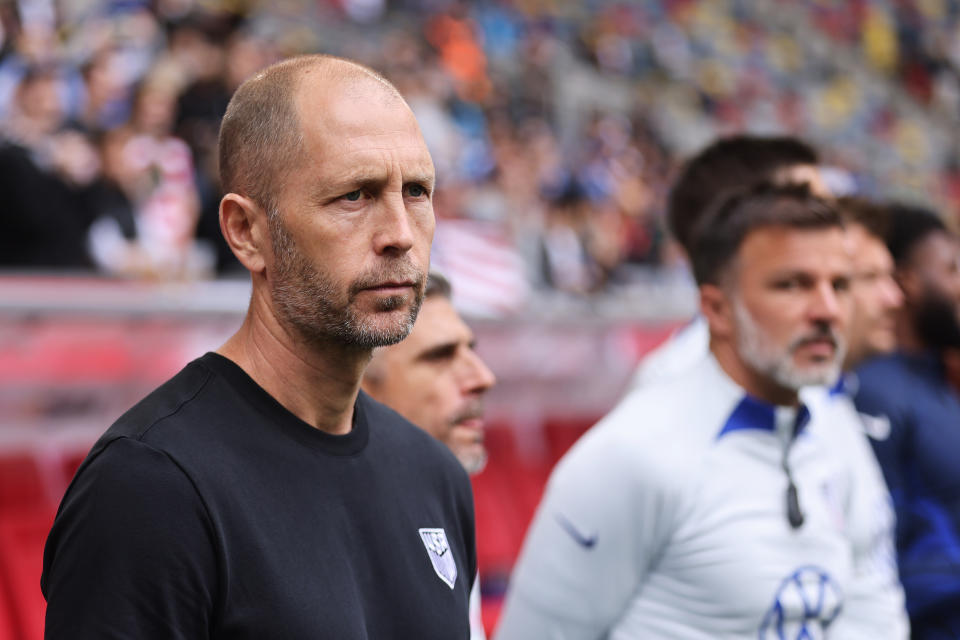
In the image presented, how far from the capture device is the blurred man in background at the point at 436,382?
2.92 meters

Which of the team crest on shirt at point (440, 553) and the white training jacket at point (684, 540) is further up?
the team crest on shirt at point (440, 553)

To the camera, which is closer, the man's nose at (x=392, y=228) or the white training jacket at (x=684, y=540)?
the man's nose at (x=392, y=228)

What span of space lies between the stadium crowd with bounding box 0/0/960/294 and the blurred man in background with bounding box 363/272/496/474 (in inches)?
146

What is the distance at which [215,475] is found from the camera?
166 cm

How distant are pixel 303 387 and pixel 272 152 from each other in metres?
0.36

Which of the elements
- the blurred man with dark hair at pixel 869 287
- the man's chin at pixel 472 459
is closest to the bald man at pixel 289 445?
the man's chin at pixel 472 459

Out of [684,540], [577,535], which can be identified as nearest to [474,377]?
[577,535]

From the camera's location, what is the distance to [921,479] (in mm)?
3996

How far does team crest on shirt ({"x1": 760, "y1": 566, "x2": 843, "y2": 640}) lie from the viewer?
277 cm

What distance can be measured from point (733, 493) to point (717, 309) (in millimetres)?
561

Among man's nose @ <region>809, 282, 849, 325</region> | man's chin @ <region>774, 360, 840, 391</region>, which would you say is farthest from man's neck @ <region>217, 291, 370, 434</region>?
man's nose @ <region>809, 282, 849, 325</region>

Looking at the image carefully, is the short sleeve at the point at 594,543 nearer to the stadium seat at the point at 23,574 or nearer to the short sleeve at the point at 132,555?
the short sleeve at the point at 132,555

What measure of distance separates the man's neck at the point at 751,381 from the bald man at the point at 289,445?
1346mm

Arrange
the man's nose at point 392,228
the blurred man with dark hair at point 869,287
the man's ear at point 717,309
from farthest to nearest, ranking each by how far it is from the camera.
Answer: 1. the blurred man with dark hair at point 869,287
2. the man's ear at point 717,309
3. the man's nose at point 392,228
